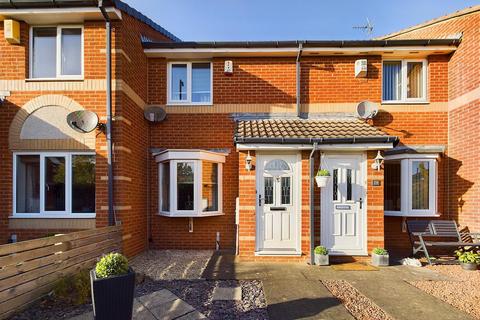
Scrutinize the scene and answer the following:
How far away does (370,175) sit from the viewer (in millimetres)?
6910

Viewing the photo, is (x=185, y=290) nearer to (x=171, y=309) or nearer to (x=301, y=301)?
(x=171, y=309)

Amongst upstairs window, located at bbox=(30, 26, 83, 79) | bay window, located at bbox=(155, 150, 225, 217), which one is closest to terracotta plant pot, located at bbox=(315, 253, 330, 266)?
bay window, located at bbox=(155, 150, 225, 217)

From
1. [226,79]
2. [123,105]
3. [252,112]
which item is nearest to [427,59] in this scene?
[252,112]

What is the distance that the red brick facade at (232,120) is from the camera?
6.89 metres

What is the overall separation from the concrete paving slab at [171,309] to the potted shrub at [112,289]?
25.0 inches

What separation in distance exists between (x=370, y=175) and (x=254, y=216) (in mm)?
2918

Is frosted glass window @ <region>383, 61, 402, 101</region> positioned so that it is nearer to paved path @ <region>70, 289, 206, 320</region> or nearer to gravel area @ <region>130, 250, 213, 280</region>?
gravel area @ <region>130, 250, 213, 280</region>

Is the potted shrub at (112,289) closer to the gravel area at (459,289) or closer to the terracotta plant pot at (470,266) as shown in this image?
the gravel area at (459,289)

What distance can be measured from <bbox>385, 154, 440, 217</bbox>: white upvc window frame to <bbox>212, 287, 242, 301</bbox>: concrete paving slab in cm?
517

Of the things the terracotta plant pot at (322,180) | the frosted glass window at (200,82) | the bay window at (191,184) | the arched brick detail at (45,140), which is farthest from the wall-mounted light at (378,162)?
the arched brick detail at (45,140)

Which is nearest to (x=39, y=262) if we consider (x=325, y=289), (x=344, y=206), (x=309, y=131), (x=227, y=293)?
(x=227, y=293)

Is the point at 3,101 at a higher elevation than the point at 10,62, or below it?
below

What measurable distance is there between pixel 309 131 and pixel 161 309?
5.04 m

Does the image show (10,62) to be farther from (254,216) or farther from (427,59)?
(427,59)
